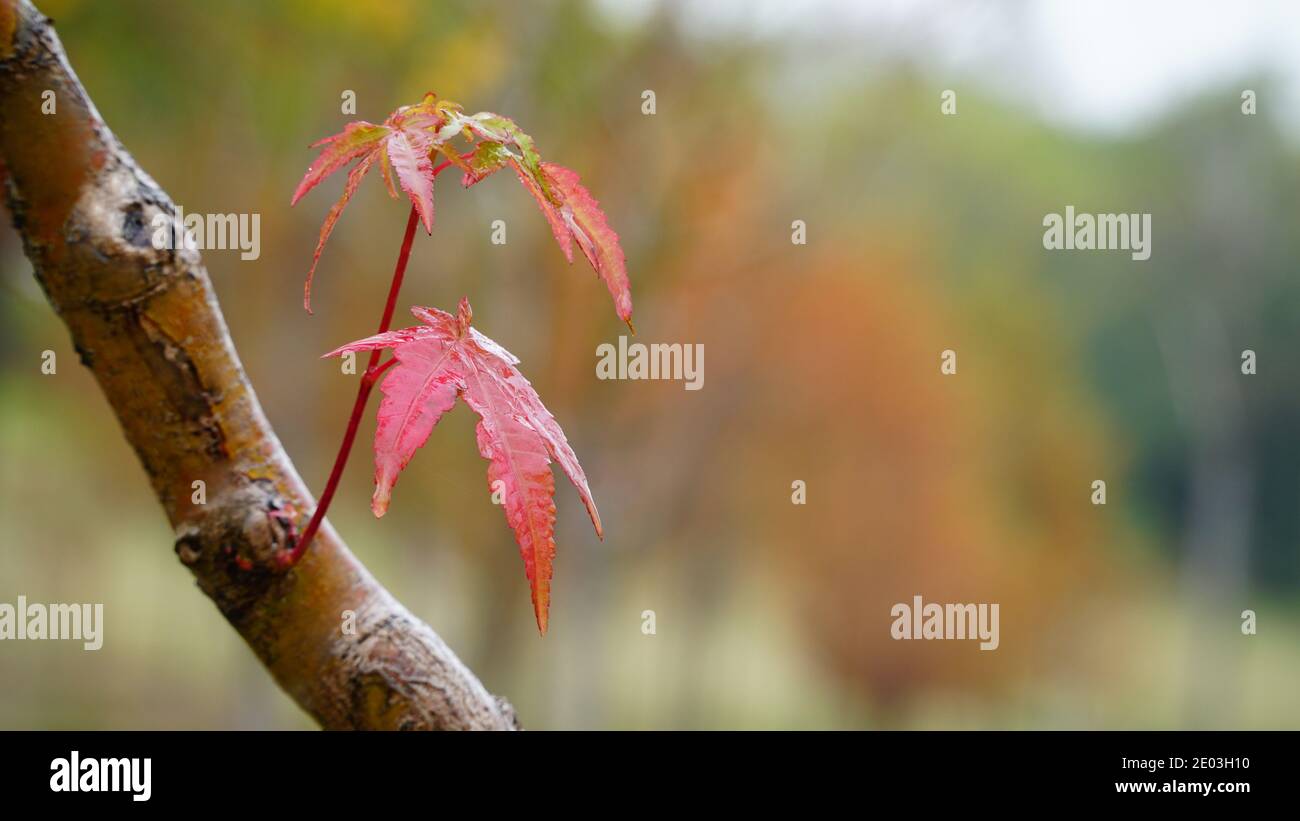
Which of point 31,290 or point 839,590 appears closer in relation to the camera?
point 31,290

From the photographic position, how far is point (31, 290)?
444cm

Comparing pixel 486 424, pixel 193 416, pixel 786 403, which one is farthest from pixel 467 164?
Result: pixel 786 403

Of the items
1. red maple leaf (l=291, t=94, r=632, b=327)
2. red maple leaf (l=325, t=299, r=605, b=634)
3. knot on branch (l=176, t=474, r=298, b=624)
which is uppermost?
red maple leaf (l=291, t=94, r=632, b=327)

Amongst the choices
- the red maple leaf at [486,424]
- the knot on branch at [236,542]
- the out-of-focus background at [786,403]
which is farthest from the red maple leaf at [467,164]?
the out-of-focus background at [786,403]

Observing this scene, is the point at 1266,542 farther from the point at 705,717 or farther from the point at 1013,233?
the point at 705,717

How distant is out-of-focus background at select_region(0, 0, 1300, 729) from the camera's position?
7.81 metres

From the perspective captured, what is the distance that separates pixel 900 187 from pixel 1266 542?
26.4 ft

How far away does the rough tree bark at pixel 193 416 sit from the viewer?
3.59 feet

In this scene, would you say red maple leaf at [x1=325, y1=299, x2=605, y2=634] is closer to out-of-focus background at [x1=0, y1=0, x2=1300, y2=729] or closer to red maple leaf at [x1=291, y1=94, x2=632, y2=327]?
red maple leaf at [x1=291, y1=94, x2=632, y2=327]

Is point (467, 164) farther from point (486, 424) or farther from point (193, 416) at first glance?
point (193, 416)

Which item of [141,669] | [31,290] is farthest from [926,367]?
[141,669]

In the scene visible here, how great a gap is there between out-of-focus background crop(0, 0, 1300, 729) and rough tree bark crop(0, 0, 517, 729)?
5735 millimetres

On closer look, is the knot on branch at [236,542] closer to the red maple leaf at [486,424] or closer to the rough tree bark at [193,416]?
the rough tree bark at [193,416]

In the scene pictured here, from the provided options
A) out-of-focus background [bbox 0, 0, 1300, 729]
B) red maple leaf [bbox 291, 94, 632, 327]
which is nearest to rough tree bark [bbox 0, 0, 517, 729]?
red maple leaf [bbox 291, 94, 632, 327]
